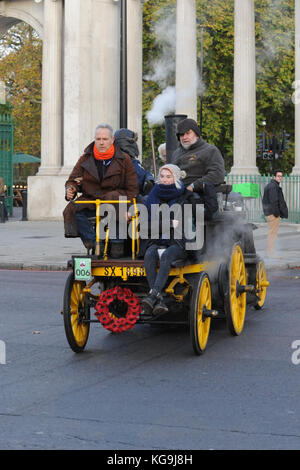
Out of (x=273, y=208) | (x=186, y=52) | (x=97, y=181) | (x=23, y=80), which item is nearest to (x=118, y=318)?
(x=97, y=181)

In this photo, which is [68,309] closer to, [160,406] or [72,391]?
[72,391]

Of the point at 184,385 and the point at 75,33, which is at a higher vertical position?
the point at 75,33

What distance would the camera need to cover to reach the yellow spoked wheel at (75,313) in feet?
25.5

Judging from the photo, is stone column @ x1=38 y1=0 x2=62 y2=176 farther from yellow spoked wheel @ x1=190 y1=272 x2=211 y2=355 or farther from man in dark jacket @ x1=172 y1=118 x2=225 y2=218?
yellow spoked wheel @ x1=190 y1=272 x2=211 y2=355

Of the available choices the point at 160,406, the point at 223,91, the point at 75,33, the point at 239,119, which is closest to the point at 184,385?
the point at 160,406

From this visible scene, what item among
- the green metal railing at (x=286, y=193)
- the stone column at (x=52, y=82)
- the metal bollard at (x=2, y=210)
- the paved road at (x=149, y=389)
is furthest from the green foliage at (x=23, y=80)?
the paved road at (x=149, y=389)

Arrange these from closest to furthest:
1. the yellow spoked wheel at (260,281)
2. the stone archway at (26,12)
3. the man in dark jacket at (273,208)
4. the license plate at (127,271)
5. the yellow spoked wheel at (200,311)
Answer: the yellow spoked wheel at (200,311), the license plate at (127,271), the yellow spoked wheel at (260,281), the man in dark jacket at (273,208), the stone archway at (26,12)

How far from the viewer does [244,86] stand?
34.5 meters

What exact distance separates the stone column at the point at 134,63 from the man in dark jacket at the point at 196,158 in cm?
2395

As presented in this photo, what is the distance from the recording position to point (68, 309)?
7.73 meters

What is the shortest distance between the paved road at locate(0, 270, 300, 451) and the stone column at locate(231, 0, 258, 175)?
25.1 m

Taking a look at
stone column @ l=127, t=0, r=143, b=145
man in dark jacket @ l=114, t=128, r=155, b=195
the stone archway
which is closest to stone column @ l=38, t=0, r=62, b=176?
the stone archway

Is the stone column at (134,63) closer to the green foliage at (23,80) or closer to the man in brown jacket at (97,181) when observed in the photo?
the green foliage at (23,80)

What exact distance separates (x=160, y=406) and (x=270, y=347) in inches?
97.2
